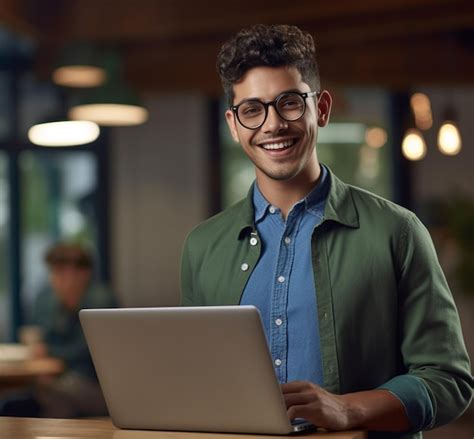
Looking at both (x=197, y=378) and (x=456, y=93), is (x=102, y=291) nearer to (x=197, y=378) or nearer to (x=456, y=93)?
(x=456, y=93)

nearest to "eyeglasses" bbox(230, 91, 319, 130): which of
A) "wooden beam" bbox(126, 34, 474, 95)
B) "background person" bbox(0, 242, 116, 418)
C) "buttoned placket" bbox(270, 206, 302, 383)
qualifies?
"buttoned placket" bbox(270, 206, 302, 383)

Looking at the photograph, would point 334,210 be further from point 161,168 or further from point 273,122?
point 161,168

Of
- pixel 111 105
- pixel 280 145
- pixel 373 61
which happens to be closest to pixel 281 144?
pixel 280 145

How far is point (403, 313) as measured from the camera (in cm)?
230

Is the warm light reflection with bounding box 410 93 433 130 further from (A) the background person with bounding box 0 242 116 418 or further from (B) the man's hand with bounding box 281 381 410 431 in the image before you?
(B) the man's hand with bounding box 281 381 410 431

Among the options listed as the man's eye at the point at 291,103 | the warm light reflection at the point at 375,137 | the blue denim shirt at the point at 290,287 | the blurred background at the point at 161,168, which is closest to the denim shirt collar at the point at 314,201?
the blue denim shirt at the point at 290,287

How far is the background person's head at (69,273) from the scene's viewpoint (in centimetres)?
737

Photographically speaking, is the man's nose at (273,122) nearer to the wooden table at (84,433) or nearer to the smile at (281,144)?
the smile at (281,144)

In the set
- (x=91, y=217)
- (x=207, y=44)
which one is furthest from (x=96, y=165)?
(x=207, y=44)

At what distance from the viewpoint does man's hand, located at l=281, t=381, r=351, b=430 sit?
1982 millimetres

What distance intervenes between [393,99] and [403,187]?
0.81 m

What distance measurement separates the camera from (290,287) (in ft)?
7.73

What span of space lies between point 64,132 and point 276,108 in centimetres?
550

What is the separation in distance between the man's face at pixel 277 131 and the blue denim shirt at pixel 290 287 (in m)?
0.12
